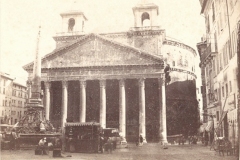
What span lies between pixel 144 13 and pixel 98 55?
287 inches

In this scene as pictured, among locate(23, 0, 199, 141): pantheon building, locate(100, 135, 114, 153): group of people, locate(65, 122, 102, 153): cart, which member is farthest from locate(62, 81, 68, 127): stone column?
locate(65, 122, 102, 153): cart

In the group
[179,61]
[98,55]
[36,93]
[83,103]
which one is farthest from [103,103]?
[179,61]

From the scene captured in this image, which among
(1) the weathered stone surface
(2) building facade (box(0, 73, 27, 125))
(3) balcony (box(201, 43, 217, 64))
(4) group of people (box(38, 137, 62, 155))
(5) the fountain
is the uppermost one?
(1) the weathered stone surface

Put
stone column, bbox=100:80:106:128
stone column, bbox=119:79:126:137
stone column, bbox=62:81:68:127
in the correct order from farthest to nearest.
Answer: stone column, bbox=62:81:68:127 → stone column, bbox=100:80:106:128 → stone column, bbox=119:79:126:137

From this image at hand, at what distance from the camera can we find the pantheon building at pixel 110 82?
86.4 feet

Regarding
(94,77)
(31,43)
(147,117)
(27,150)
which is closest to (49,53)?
(94,77)

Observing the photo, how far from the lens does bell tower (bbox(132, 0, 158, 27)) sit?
96.6 ft

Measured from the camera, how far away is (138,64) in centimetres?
2628

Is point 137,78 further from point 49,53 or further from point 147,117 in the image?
point 49,53

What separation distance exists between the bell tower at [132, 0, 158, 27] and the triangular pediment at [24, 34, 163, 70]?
5.19m

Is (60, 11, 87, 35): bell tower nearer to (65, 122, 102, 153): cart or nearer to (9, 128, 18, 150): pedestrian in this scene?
(65, 122, 102, 153): cart

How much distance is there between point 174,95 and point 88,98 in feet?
37.8

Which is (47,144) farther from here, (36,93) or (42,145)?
(36,93)

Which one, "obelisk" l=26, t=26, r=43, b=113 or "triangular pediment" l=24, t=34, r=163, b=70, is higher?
"triangular pediment" l=24, t=34, r=163, b=70
